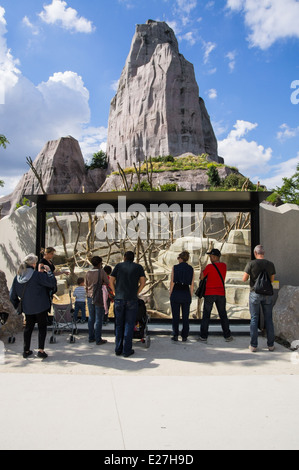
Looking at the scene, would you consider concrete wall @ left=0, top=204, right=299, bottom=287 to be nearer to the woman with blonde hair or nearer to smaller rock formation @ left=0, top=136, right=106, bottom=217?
the woman with blonde hair

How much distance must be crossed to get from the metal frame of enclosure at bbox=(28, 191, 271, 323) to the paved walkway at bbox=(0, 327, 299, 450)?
7.30 feet

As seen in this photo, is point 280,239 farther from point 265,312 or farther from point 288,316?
point 265,312

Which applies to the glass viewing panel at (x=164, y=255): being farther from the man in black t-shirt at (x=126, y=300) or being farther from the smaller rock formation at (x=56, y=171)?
the smaller rock formation at (x=56, y=171)

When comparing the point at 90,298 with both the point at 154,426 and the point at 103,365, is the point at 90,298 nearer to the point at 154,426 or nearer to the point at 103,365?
the point at 103,365

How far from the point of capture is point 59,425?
2760 millimetres

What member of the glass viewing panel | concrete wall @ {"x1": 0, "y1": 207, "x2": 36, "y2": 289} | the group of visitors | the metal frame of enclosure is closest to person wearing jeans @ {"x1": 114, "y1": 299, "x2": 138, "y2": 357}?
the group of visitors

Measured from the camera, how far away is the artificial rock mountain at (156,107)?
6397 centimetres

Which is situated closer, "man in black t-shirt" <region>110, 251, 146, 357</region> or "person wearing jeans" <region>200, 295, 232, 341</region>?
"man in black t-shirt" <region>110, 251, 146, 357</region>

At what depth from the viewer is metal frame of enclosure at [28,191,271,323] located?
6000 millimetres

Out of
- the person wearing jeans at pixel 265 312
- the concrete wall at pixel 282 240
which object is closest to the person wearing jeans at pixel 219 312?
the person wearing jeans at pixel 265 312

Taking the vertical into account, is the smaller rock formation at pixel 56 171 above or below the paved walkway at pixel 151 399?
above

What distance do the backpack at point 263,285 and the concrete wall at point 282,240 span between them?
3.99ft
